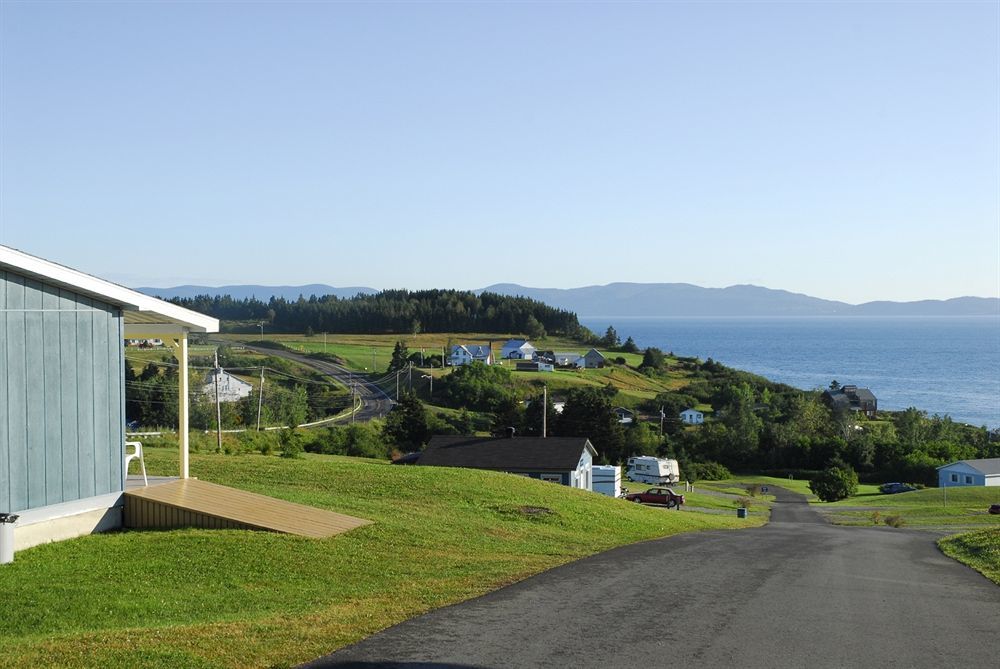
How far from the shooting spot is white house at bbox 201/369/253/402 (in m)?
65.0

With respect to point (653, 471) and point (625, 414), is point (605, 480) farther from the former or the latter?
point (625, 414)

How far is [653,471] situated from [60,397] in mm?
47898

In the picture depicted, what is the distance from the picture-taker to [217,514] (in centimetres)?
1487

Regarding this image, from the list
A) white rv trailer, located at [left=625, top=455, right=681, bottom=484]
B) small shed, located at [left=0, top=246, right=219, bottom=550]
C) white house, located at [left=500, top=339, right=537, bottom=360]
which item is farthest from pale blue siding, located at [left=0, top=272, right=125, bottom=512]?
white house, located at [left=500, top=339, right=537, bottom=360]

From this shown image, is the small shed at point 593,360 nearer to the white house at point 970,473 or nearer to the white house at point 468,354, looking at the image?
the white house at point 468,354

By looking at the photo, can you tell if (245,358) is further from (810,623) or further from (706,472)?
(810,623)

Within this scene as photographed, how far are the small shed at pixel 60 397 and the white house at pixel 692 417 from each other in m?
82.5

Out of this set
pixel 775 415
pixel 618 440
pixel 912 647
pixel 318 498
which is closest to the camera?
pixel 912 647

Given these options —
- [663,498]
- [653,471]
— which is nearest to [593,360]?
[653,471]

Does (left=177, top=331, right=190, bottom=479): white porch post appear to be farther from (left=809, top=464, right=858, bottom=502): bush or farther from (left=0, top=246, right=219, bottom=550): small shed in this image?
(left=809, top=464, right=858, bottom=502): bush

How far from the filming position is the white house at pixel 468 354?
117 metres

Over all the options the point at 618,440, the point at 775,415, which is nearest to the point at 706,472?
the point at 618,440

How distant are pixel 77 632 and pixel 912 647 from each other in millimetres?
8378

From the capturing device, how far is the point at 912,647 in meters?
9.65
